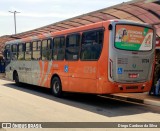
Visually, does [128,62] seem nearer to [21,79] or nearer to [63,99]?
[63,99]

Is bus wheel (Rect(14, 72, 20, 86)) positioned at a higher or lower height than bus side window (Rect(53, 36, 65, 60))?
lower

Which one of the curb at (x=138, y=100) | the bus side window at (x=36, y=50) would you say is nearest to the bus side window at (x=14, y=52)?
the bus side window at (x=36, y=50)

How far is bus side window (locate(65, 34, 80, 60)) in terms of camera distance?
12.3 m

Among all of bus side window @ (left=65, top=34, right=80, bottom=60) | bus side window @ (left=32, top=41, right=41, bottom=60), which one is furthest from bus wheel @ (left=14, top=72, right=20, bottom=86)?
bus side window @ (left=65, top=34, right=80, bottom=60)

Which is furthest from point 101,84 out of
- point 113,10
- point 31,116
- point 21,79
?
point 21,79

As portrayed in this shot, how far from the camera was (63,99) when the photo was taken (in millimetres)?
13203

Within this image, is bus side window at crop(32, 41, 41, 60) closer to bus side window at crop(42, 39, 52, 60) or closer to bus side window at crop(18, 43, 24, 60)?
bus side window at crop(42, 39, 52, 60)

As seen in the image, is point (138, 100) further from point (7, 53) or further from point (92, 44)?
point (7, 53)

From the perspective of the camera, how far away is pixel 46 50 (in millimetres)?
14984

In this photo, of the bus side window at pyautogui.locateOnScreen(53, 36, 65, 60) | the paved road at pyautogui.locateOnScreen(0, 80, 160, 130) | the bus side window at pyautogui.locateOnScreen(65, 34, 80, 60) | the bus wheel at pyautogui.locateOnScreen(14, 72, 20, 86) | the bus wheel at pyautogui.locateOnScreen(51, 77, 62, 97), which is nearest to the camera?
the paved road at pyautogui.locateOnScreen(0, 80, 160, 130)

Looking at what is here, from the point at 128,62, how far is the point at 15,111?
4.16 meters

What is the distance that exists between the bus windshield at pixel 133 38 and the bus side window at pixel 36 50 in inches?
239

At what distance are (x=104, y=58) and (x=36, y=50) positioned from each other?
6.29m

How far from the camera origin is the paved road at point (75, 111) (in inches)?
350
